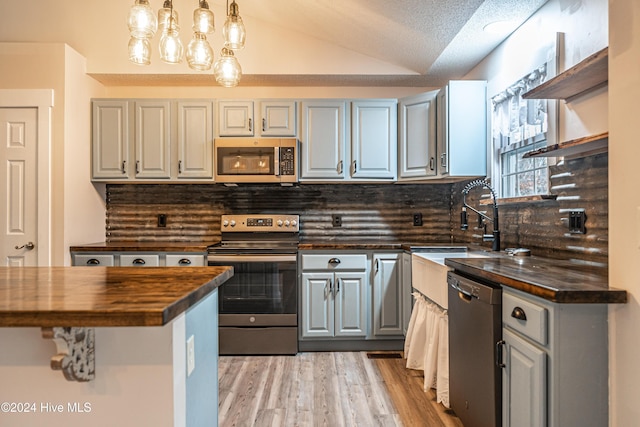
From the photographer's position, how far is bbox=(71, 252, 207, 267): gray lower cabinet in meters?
3.10

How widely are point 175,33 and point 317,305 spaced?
7.25 ft

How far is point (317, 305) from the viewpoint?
3166mm

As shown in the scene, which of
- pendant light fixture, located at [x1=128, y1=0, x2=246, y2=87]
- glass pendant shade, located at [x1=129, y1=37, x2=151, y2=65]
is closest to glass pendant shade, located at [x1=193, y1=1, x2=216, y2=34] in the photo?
pendant light fixture, located at [x1=128, y1=0, x2=246, y2=87]

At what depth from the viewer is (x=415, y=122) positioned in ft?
10.7

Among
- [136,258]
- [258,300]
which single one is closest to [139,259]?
[136,258]

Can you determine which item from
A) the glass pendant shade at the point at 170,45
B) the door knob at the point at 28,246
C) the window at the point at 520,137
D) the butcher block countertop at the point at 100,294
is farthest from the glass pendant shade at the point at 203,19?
the door knob at the point at 28,246

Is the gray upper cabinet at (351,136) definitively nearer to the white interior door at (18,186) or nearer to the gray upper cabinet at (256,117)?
the gray upper cabinet at (256,117)

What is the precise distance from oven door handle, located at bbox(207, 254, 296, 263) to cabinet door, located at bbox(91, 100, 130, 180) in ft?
3.68

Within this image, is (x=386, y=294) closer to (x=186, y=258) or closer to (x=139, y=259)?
(x=186, y=258)

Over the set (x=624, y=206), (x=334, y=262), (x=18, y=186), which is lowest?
(x=334, y=262)

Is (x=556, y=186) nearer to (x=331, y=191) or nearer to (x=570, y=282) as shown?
(x=570, y=282)

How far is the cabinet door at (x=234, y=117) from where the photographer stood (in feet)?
11.0

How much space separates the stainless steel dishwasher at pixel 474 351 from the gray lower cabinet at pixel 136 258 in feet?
6.61

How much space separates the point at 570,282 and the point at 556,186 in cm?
92
